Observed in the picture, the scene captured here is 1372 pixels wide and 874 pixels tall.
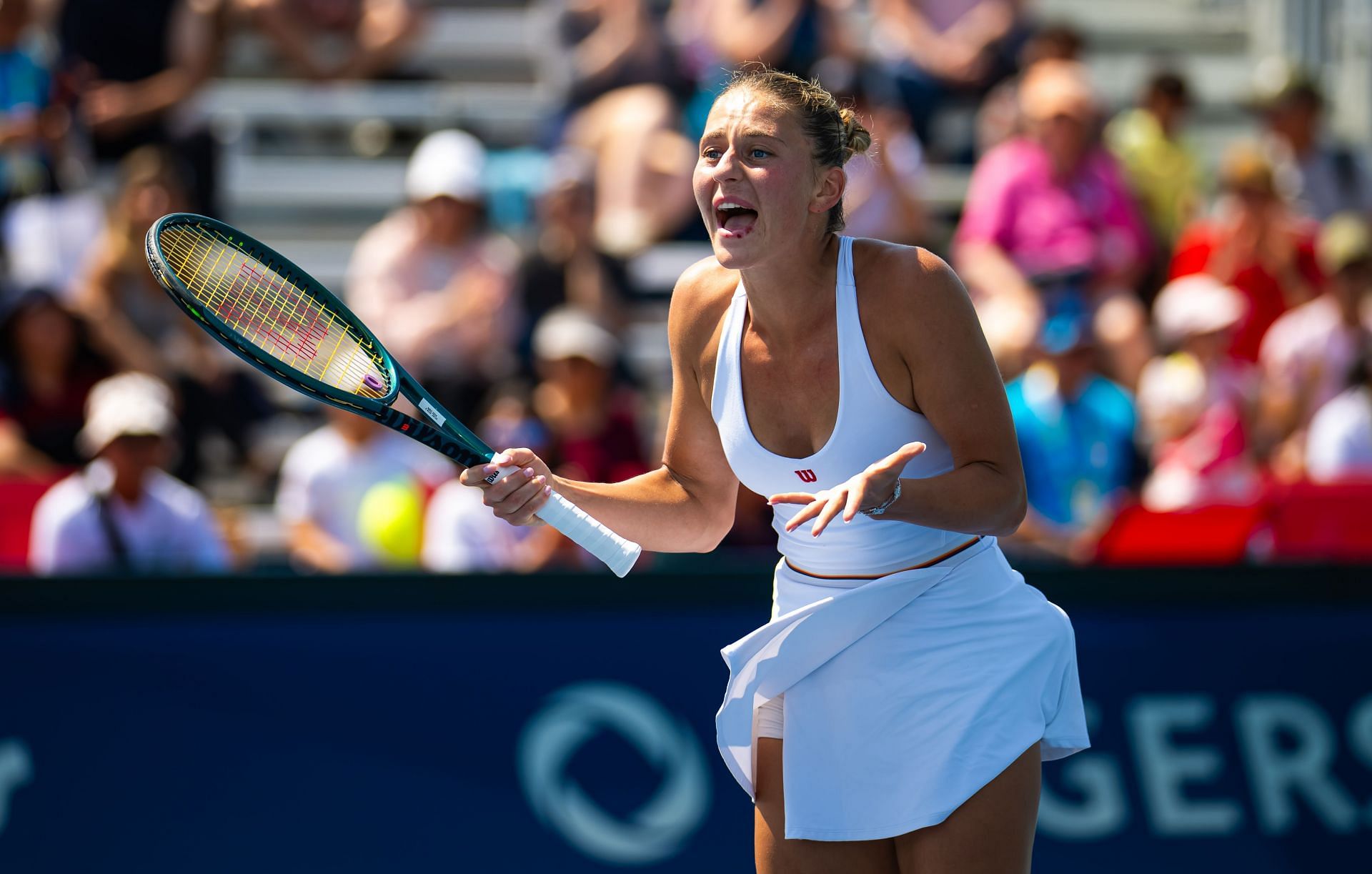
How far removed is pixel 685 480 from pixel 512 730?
6.52 feet

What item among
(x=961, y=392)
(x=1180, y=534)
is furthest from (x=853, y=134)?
(x=1180, y=534)

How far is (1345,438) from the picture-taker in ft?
22.8

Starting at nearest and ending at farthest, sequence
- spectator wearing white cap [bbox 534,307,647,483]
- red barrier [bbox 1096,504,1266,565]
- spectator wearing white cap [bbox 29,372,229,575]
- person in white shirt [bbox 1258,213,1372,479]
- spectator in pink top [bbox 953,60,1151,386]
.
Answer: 1. spectator wearing white cap [bbox 29,372,229,575]
2. red barrier [bbox 1096,504,1266,565]
3. spectator wearing white cap [bbox 534,307,647,483]
4. person in white shirt [bbox 1258,213,1372,479]
5. spectator in pink top [bbox 953,60,1151,386]

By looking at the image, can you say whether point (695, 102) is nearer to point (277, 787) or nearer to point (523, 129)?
point (523, 129)

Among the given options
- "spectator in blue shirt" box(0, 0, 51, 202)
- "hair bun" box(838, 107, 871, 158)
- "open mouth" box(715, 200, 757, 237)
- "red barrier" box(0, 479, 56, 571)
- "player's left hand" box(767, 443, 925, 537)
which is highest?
"spectator in blue shirt" box(0, 0, 51, 202)

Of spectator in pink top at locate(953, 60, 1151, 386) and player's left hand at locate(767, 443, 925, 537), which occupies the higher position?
spectator in pink top at locate(953, 60, 1151, 386)

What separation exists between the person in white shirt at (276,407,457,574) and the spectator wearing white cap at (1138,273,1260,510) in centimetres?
288

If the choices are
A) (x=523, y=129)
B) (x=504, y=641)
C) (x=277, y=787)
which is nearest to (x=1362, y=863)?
(x=504, y=641)

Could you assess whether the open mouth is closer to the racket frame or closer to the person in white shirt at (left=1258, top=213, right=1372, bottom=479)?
the racket frame

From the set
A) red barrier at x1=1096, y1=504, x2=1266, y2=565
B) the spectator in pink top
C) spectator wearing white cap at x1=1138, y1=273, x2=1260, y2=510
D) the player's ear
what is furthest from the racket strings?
the spectator in pink top

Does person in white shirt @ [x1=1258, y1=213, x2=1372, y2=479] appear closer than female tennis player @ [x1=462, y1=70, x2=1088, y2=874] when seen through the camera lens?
No

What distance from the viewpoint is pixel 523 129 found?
9.14m

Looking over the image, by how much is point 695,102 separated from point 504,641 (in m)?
3.94

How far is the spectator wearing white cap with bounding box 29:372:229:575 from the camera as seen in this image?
5539 mm
